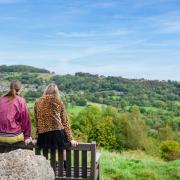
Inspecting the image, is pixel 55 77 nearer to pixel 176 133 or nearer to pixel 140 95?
pixel 140 95

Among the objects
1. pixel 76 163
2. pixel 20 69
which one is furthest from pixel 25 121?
pixel 20 69

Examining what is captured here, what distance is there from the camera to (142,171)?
12.6 meters

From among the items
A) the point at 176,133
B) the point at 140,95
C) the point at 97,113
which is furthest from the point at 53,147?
the point at 140,95

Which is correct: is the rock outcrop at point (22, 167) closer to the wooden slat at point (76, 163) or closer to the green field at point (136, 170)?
the wooden slat at point (76, 163)

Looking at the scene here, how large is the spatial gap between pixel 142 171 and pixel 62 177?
4167mm

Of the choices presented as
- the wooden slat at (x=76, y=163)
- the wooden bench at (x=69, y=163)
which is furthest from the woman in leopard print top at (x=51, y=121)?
the wooden slat at (x=76, y=163)

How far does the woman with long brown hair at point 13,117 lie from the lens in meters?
9.00

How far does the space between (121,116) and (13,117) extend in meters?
65.2

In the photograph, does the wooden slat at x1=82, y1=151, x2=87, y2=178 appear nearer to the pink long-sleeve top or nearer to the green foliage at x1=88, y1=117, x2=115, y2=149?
the pink long-sleeve top

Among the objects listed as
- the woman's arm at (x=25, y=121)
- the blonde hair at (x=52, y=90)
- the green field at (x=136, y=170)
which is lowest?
the green field at (x=136, y=170)

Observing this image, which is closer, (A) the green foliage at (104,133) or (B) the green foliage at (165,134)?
→ (A) the green foliage at (104,133)

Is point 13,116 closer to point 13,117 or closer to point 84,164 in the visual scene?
point 13,117

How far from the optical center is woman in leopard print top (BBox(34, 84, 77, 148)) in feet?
29.3

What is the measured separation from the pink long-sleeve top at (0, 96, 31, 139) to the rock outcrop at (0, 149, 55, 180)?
3.52 ft
